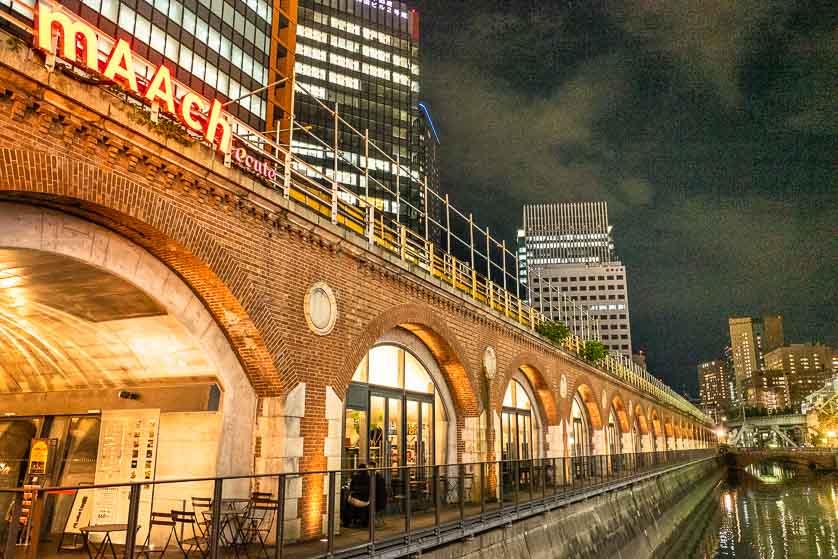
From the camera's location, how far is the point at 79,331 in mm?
11125

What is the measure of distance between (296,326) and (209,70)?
169 feet

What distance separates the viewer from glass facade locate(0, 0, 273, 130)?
47188 mm

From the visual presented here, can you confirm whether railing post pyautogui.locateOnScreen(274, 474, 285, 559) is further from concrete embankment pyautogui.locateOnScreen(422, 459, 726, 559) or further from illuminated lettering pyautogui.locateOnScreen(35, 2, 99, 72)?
illuminated lettering pyautogui.locateOnScreen(35, 2, 99, 72)

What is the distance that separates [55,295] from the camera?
9953 millimetres

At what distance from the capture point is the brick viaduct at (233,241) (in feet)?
25.4

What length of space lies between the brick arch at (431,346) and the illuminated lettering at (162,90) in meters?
6.27

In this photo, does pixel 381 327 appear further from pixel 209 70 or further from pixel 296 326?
pixel 209 70

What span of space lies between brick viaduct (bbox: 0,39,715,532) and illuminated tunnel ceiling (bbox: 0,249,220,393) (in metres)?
0.66

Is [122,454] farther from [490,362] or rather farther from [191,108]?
[490,362]

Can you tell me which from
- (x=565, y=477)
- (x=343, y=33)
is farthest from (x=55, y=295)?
(x=343, y=33)

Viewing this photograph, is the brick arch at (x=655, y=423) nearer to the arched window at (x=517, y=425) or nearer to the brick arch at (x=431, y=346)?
the arched window at (x=517, y=425)

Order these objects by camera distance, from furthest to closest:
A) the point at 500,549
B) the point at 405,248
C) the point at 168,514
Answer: the point at 405,248 → the point at 500,549 → the point at 168,514

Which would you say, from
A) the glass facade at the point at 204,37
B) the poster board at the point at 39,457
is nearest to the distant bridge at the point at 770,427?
the glass facade at the point at 204,37

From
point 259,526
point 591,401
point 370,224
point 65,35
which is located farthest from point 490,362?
point 65,35
